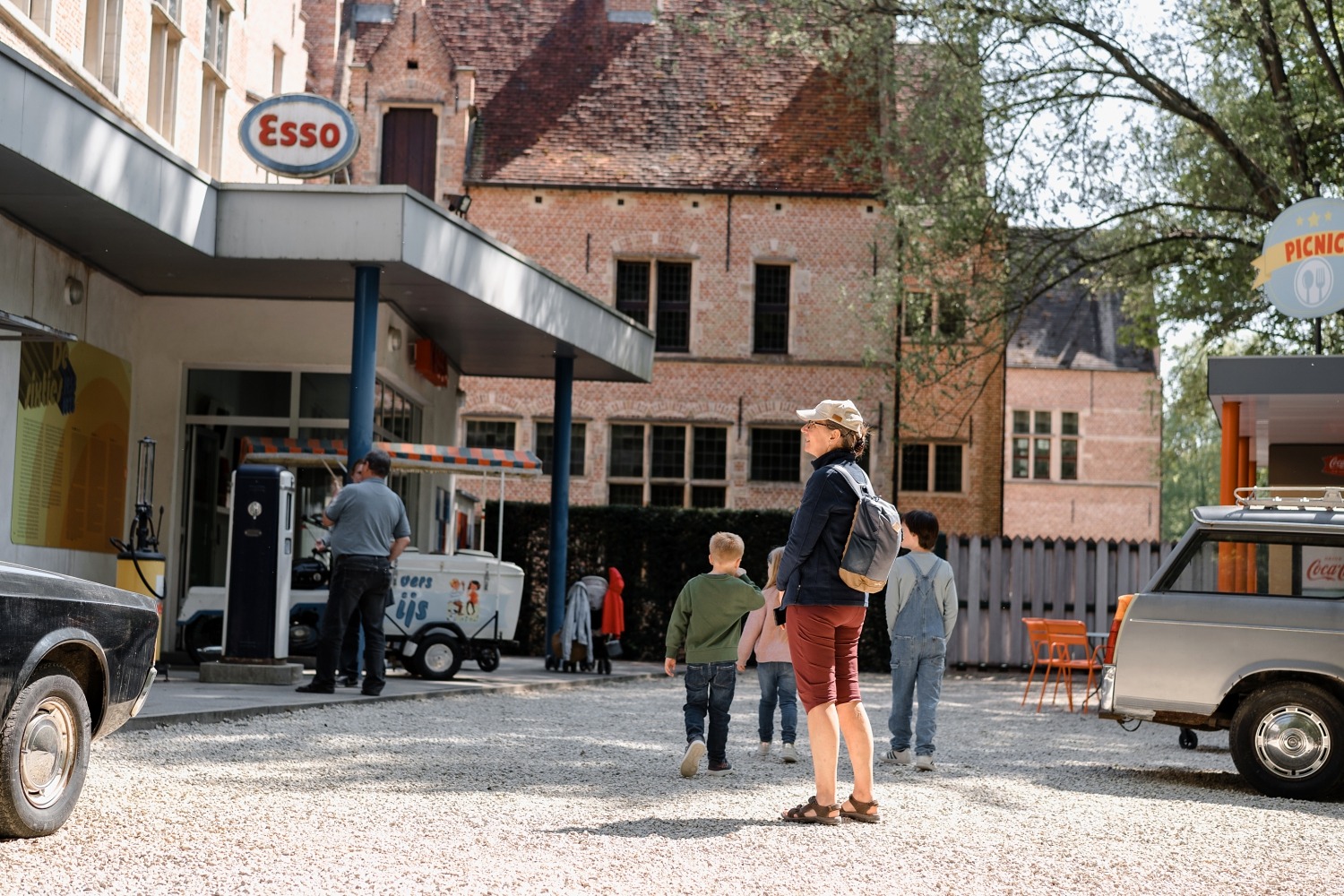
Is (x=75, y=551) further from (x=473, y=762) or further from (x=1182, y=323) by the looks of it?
(x=1182, y=323)

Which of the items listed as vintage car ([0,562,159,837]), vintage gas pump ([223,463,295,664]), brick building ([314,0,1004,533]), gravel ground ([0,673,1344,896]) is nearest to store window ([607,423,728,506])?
brick building ([314,0,1004,533])

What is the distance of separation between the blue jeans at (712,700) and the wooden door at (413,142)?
2443 centimetres

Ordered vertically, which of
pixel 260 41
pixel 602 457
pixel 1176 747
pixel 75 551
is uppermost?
pixel 260 41

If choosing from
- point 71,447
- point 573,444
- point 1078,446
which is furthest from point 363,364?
point 1078,446

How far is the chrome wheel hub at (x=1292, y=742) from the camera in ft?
29.4

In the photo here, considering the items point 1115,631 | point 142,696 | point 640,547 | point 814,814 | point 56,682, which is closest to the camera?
point 56,682

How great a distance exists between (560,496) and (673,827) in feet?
43.3

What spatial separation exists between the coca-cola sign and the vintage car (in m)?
6.42

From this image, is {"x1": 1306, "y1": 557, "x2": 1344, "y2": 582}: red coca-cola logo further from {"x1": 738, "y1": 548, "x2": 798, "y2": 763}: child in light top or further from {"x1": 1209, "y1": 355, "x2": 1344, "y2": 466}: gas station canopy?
{"x1": 1209, "y1": 355, "x2": 1344, "y2": 466}: gas station canopy

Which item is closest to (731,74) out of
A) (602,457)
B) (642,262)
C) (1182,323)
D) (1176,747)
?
(642,262)

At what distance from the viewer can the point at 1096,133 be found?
75.0ft

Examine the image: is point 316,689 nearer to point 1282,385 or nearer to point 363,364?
point 363,364

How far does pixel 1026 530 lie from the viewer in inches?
2109

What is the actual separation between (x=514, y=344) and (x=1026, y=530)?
122 ft
